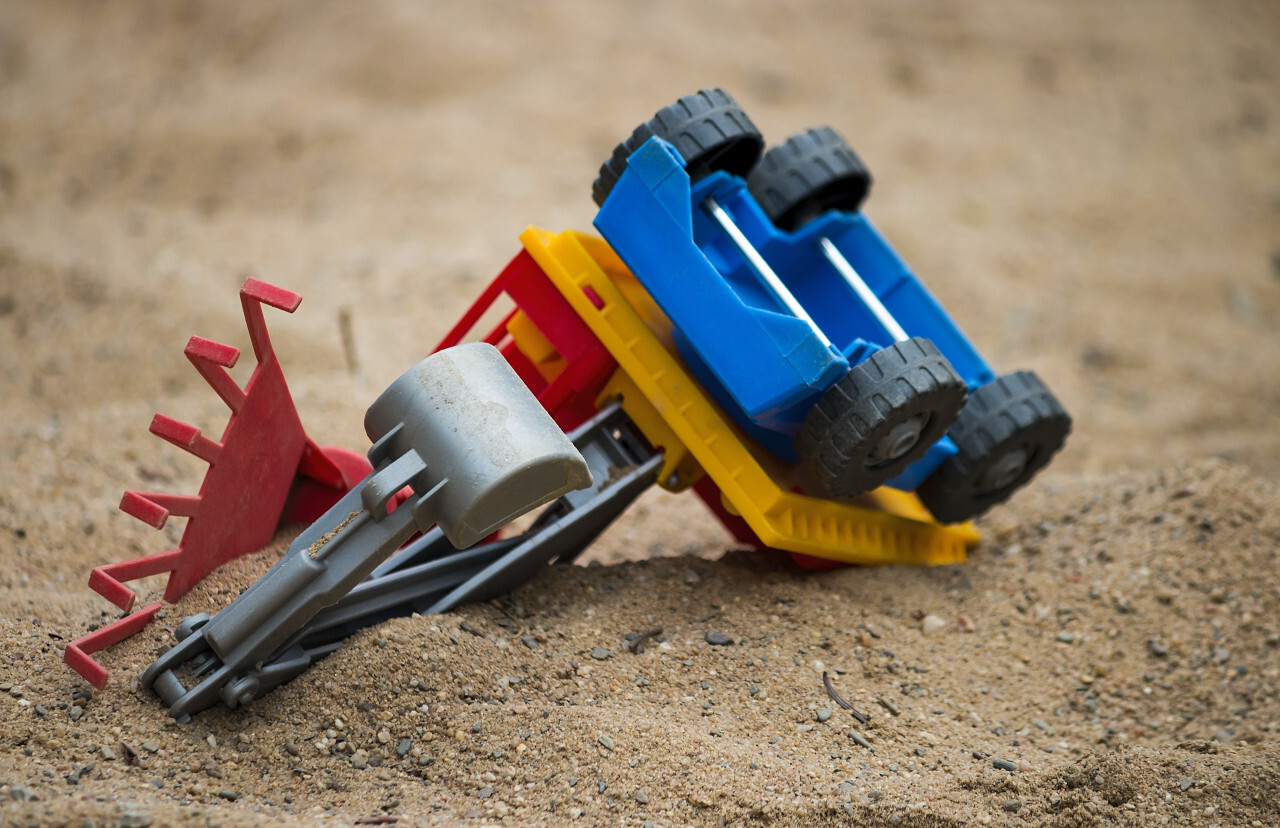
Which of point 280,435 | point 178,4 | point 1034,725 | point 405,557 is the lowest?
point 1034,725

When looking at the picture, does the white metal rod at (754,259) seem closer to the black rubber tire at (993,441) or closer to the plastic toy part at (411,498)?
the black rubber tire at (993,441)

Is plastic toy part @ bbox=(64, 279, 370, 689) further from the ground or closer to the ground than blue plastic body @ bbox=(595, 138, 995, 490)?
further from the ground

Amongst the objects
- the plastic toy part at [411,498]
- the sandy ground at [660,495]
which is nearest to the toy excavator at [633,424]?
the plastic toy part at [411,498]

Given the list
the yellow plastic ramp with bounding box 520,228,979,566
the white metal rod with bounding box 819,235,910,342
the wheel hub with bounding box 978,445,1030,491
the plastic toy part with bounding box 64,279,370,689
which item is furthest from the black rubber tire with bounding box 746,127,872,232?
the plastic toy part with bounding box 64,279,370,689

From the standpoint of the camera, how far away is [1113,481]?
4316mm

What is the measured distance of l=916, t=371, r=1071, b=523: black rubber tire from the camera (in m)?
3.54

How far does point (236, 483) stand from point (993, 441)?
7.80 feet

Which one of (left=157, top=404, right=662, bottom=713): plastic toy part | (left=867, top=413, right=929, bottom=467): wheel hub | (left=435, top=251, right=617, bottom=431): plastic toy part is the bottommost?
(left=867, top=413, right=929, bottom=467): wheel hub

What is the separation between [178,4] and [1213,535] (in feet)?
26.1

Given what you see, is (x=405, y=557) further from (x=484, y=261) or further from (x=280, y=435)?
(x=484, y=261)

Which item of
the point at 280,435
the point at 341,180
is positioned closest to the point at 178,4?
the point at 341,180

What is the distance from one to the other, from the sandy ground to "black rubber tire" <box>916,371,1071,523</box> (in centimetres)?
29

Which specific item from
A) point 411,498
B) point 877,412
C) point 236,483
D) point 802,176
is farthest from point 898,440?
point 236,483

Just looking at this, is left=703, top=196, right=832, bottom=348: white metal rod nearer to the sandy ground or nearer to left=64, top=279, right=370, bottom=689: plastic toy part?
the sandy ground
